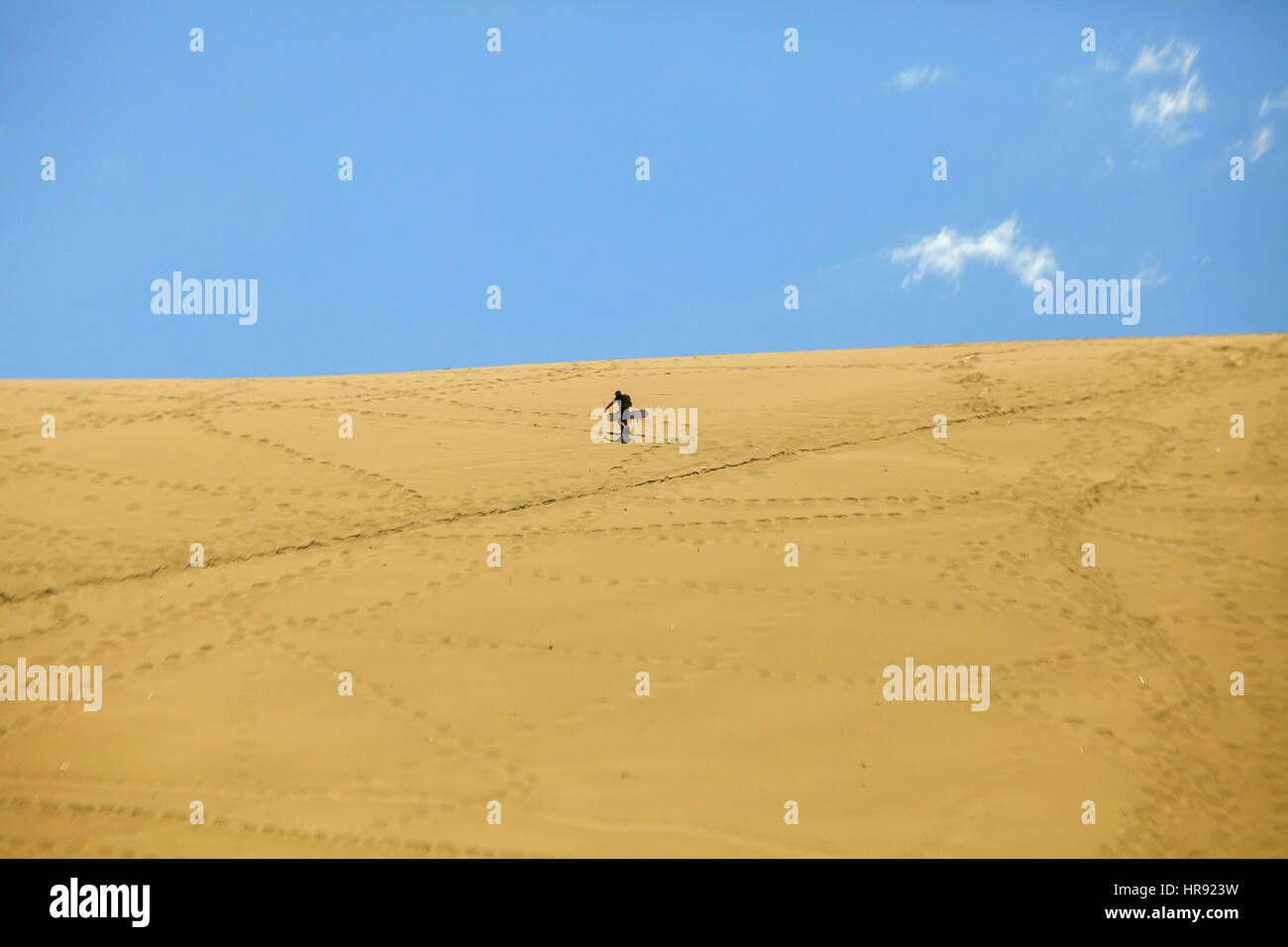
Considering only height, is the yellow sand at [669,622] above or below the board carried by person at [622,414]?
below

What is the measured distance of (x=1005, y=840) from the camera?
6.04m

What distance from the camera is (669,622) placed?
7.89 metres

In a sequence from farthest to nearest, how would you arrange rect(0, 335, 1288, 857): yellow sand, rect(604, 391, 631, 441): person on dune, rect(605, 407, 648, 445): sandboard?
Answer: 1. rect(604, 391, 631, 441): person on dune
2. rect(605, 407, 648, 445): sandboard
3. rect(0, 335, 1288, 857): yellow sand

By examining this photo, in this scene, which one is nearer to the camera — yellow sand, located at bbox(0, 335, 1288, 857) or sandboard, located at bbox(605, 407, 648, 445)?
yellow sand, located at bbox(0, 335, 1288, 857)

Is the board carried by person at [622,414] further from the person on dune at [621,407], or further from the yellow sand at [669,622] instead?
the yellow sand at [669,622]

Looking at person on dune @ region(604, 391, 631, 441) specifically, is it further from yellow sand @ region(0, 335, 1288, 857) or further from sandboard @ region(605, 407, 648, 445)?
yellow sand @ region(0, 335, 1288, 857)

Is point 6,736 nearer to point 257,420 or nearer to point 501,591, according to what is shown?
point 501,591

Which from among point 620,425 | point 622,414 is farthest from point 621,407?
point 620,425

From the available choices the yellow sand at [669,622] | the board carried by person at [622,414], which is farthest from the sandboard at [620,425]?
the yellow sand at [669,622]

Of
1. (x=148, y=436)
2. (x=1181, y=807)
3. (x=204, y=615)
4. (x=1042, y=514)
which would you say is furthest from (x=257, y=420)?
(x=1181, y=807)

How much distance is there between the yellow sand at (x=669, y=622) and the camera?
20.6 feet

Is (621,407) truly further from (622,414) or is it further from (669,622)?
(669,622)

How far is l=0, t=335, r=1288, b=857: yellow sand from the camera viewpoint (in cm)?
629

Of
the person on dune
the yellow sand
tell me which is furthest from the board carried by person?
the yellow sand
